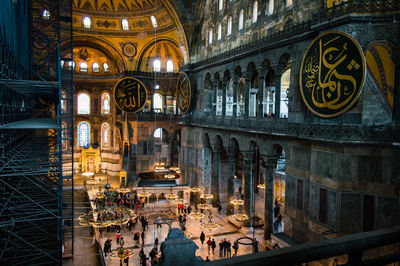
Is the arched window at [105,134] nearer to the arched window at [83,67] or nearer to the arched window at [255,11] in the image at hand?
the arched window at [83,67]

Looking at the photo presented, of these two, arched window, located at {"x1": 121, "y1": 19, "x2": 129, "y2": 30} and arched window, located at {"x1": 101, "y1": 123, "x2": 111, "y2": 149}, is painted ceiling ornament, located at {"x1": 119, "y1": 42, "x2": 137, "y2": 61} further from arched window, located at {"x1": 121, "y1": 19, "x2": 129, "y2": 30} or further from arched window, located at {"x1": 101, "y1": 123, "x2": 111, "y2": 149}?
arched window, located at {"x1": 101, "y1": 123, "x2": 111, "y2": 149}

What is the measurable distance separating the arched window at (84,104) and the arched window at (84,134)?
1.06 metres

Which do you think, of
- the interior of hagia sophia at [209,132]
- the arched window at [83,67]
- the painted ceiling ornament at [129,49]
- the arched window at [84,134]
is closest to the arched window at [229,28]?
the interior of hagia sophia at [209,132]

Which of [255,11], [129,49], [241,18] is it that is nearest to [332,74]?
[255,11]

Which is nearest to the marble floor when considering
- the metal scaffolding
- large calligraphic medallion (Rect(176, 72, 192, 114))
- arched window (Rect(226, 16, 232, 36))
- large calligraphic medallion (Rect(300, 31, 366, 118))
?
the metal scaffolding

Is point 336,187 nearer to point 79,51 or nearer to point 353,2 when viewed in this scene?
point 353,2

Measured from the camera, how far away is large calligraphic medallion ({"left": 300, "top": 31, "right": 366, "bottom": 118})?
8.02 metres

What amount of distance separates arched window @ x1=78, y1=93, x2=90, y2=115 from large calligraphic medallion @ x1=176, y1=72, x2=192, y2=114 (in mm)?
10073

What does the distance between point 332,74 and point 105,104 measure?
2192 cm

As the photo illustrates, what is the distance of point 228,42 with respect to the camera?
16172 millimetres

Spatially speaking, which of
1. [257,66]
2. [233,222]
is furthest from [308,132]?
[233,222]

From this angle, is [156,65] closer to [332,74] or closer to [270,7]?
[270,7]

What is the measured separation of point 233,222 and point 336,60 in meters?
9.21

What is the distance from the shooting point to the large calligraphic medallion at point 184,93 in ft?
62.6
